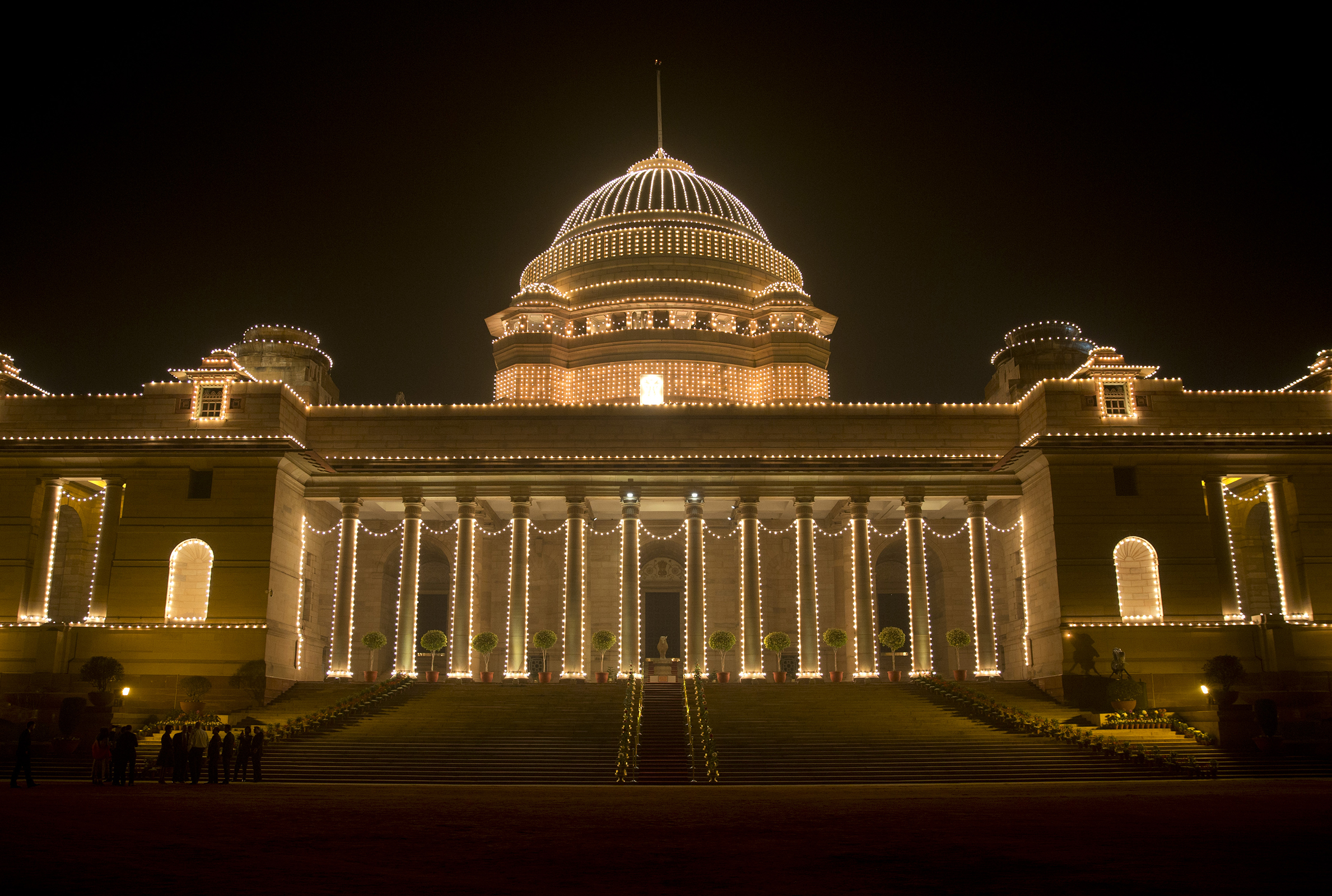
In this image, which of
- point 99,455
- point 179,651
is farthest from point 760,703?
point 99,455

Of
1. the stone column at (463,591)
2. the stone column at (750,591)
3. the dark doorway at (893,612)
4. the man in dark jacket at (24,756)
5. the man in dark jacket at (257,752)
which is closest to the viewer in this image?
the man in dark jacket at (24,756)

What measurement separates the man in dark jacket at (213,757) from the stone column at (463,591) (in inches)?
671

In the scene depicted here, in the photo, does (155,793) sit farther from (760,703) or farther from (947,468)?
(947,468)

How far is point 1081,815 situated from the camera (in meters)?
16.3

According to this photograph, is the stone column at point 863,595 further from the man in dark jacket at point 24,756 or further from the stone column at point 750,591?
the man in dark jacket at point 24,756

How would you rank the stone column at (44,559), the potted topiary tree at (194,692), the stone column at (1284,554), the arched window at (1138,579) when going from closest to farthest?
the potted topiary tree at (194,692) → the stone column at (44,559) → the stone column at (1284,554) → the arched window at (1138,579)

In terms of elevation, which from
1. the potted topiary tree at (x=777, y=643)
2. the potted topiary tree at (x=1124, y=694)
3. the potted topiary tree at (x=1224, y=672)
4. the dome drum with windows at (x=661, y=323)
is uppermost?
the dome drum with windows at (x=661, y=323)

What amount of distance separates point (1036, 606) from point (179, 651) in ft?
99.5

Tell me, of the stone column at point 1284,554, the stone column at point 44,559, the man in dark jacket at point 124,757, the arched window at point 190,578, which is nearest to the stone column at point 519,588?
the arched window at point 190,578

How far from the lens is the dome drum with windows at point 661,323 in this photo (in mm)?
55281

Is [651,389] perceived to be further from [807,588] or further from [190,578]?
[190,578]

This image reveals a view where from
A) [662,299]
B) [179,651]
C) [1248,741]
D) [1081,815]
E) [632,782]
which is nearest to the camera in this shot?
[1081,815]

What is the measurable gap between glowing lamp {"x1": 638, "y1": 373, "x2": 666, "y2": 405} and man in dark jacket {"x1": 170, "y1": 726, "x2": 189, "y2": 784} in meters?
32.1

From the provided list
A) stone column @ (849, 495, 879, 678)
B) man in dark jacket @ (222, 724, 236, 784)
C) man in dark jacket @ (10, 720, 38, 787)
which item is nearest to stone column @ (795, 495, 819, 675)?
stone column @ (849, 495, 879, 678)
